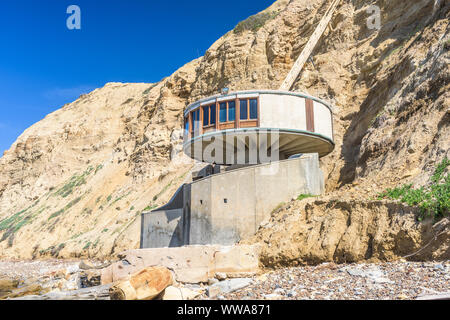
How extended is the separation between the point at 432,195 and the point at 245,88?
26810 mm

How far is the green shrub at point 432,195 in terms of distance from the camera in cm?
957

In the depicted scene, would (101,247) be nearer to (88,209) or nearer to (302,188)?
(88,209)

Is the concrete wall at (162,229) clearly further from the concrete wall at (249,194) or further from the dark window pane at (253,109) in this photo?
the dark window pane at (253,109)

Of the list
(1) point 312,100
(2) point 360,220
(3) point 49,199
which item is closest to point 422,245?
(2) point 360,220

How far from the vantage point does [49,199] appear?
45.9 m

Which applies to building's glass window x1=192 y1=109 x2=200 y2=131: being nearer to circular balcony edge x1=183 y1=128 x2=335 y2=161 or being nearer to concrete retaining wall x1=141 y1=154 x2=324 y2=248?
circular balcony edge x1=183 y1=128 x2=335 y2=161

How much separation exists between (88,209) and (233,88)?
18.1m

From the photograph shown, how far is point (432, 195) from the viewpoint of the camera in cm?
1019

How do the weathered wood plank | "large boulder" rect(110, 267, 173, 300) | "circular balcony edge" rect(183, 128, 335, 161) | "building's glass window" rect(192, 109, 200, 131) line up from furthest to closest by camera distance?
the weathered wood plank < "building's glass window" rect(192, 109, 200, 131) < "circular balcony edge" rect(183, 128, 335, 161) < "large boulder" rect(110, 267, 173, 300)

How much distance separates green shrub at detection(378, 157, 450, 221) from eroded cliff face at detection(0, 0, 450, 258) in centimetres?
58

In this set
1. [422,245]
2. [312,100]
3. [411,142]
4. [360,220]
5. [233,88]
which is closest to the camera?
[422,245]

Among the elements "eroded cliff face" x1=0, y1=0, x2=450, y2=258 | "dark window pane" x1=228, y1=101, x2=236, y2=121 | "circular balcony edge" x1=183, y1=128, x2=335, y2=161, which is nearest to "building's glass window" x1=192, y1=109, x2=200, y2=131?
"circular balcony edge" x1=183, y1=128, x2=335, y2=161

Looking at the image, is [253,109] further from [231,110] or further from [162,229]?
[162,229]

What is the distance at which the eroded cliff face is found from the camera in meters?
16.4
